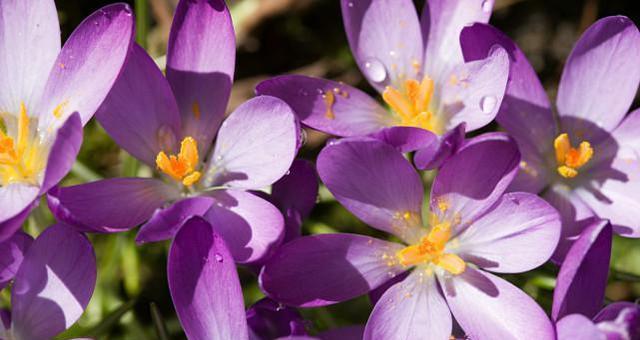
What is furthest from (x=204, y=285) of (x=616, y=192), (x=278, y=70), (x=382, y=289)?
(x=278, y=70)

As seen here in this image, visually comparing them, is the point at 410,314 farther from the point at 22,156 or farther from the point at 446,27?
the point at 22,156

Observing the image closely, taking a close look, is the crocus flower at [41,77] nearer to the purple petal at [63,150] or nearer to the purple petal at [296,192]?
the purple petal at [63,150]

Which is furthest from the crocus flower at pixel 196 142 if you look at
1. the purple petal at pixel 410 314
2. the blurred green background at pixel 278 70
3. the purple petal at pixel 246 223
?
the blurred green background at pixel 278 70

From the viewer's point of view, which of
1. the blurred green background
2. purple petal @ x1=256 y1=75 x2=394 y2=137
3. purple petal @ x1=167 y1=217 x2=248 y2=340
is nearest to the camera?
purple petal @ x1=167 y1=217 x2=248 y2=340

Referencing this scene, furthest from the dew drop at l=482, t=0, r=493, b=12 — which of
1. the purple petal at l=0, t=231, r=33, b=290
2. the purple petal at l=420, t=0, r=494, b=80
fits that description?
the purple petal at l=0, t=231, r=33, b=290

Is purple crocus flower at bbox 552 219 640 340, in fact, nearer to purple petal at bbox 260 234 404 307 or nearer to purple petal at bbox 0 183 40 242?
purple petal at bbox 260 234 404 307

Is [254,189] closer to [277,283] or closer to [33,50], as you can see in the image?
[277,283]
